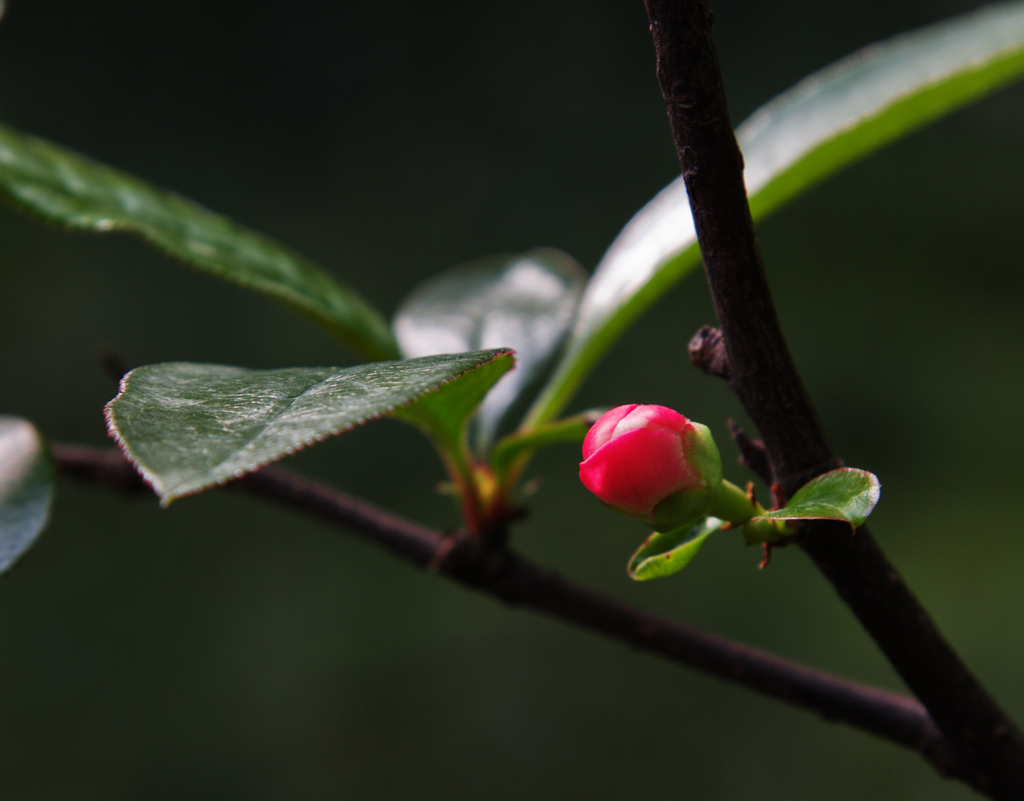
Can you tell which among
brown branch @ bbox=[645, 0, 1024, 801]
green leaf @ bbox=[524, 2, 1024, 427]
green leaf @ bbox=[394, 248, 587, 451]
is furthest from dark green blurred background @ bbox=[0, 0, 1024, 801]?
brown branch @ bbox=[645, 0, 1024, 801]

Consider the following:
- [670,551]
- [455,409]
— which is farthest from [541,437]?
[670,551]

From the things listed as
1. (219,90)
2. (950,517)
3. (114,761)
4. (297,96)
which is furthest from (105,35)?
(950,517)

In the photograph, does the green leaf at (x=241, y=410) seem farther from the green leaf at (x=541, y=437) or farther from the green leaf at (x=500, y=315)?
the green leaf at (x=500, y=315)

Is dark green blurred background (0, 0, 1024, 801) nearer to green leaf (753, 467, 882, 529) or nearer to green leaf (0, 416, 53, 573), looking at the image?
Result: green leaf (0, 416, 53, 573)

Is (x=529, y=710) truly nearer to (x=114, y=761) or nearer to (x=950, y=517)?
(x=114, y=761)

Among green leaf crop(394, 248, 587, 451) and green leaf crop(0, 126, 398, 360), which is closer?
green leaf crop(0, 126, 398, 360)
